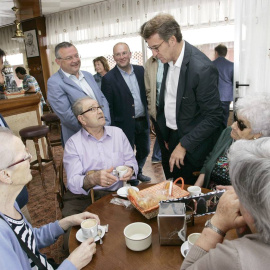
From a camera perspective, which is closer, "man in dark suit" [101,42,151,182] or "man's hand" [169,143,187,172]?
"man's hand" [169,143,187,172]

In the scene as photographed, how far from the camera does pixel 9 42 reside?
8250 millimetres

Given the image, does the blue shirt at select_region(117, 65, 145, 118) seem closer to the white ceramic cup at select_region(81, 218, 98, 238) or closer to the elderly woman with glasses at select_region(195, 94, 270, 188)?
the elderly woman with glasses at select_region(195, 94, 270, 188)

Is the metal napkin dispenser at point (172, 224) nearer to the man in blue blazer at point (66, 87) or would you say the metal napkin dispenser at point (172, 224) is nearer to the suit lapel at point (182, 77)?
the suit lapel at point (182, 77)

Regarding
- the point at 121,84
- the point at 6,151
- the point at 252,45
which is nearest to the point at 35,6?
the point at 121,84

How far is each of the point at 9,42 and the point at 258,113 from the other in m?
8.81

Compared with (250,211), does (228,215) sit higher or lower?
lower

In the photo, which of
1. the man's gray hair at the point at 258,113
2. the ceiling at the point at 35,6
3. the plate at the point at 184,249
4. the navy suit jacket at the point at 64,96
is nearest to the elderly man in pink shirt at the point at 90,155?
the navy suit jacket at the point at 64,96

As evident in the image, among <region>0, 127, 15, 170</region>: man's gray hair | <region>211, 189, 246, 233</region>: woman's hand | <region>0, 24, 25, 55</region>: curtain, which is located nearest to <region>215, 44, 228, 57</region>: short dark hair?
<region>211, 189, 246, 233</region>: woman's hand

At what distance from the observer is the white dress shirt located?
2014 millimetres

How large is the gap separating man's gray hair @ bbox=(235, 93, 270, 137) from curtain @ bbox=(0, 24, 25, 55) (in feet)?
26.6

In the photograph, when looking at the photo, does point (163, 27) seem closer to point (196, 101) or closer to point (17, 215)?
point (196, 101)

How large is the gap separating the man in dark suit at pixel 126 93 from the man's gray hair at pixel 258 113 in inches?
64.2

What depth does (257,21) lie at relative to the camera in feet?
8.93

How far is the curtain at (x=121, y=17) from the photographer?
492cm
